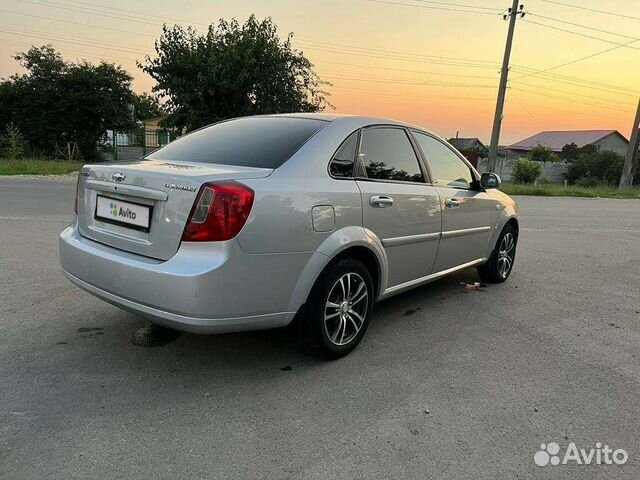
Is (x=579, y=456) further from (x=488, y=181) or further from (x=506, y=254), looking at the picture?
(x=506, y=254)

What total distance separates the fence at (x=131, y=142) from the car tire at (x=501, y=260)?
22.1 metres

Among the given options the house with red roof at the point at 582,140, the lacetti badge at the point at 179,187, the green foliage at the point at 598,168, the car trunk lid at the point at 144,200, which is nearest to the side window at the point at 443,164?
the car trunk lid at the point at 144,200

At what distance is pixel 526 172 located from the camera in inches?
1512

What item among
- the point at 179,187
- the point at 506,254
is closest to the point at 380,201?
the point at 179,187

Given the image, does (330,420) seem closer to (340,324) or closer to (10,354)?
(340,324)

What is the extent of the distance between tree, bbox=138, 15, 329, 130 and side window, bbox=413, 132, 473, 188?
726 inches

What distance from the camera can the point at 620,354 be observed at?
3.72 m

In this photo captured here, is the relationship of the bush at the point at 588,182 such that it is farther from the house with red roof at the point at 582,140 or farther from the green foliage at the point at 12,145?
the green foliage at the point at 12,145

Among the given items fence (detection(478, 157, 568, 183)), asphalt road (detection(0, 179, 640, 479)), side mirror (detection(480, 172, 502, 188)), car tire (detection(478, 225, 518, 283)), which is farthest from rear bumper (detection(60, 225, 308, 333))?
fence (detection(478, 157, 568, 183))

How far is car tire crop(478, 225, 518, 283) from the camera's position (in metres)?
5.42

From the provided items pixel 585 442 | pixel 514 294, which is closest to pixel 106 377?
pixel 585 442

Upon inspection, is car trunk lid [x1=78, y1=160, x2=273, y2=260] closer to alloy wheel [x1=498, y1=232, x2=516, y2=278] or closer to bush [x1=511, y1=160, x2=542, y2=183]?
alloy wheel [x1=498, y1=232, x2=516, y2=278]

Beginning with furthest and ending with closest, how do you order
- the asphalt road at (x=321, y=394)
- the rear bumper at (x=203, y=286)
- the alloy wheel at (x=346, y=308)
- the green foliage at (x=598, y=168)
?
the green foliage at (x=598, y=168) < the alloy wheel at (x=346, y=308) < the rear bumper at (x=203, y=286) < the asphalt road at (x=321, y=394)

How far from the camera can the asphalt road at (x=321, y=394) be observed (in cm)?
234
